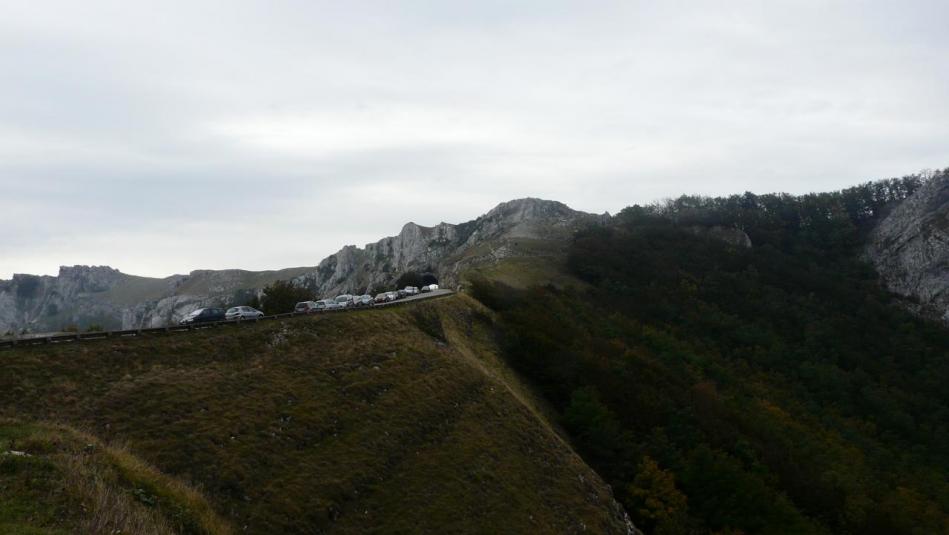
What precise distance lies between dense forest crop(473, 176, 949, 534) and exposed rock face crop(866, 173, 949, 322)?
5.48 metres

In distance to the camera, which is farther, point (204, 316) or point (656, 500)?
point (204, 316)

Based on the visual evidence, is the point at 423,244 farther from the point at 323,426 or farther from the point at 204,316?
the point at 323,426

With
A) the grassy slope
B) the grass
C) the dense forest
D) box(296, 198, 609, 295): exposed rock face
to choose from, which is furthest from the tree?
box(296, 198, 609, 295): exposed rock face

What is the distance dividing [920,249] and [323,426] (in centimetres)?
16152

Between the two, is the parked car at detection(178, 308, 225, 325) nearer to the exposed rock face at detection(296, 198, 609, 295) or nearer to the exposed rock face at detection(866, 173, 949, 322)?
→ the exposed rock face at detection(296, 198, 609, 295)

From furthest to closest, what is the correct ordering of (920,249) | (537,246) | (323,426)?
1. (920,249)
2. (537,246)
3. (323,426)

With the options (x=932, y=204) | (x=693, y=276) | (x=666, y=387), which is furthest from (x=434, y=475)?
(x=932, y=204)

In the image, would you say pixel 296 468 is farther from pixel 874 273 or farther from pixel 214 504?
pixel 874 273

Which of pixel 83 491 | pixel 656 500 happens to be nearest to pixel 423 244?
pixel 656 500

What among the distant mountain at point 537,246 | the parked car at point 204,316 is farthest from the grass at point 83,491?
the distant mountain at point 537,246

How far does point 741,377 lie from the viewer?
273 ft

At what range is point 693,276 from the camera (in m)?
123

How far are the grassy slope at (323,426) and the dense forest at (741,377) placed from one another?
9.78 metres

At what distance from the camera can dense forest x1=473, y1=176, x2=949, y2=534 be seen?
4056 cm
